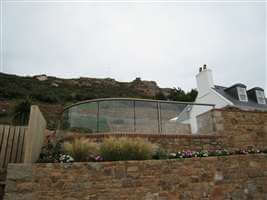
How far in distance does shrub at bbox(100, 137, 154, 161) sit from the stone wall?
30 centimetres

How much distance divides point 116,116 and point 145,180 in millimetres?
2420

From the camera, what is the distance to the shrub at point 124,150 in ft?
14.8

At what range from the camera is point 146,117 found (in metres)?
6.33

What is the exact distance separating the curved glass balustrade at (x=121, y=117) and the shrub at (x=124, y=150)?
4.27ft

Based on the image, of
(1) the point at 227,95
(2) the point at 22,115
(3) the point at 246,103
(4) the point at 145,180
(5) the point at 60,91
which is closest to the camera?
(4) the point at 145,180

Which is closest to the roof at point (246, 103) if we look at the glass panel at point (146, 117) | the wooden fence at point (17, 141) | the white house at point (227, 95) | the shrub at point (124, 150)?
the white house at point (227, 95)

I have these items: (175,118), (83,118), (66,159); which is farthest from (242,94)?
(66,159)

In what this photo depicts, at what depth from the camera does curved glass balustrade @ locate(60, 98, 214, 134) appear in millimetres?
6055

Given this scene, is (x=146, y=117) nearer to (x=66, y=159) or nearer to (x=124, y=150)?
(x=124, y=150)

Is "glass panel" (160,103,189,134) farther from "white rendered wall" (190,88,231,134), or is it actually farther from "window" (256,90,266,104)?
"window" (256,90,266,104)

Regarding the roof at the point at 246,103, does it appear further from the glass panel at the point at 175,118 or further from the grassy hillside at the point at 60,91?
the grassy hillside at the point at 60,91

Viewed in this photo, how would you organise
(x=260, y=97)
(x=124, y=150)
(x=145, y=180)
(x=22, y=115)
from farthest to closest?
(x=260, y=97) → (x=22, y=115) → (x=124, y=150) → (x=145, y=180)

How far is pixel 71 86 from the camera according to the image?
29.3 meters

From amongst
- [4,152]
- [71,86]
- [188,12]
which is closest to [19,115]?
[4,152]
